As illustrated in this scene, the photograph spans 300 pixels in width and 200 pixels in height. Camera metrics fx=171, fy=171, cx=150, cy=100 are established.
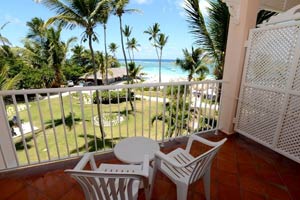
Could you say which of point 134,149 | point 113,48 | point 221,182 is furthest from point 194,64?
point 113,48

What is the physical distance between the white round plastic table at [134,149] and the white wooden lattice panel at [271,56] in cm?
186

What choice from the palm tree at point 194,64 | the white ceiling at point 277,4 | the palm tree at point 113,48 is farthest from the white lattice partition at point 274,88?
the palm tree at point 113,48

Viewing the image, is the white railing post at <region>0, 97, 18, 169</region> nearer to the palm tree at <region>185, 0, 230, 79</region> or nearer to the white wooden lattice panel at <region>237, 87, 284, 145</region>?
the white wooden lattice panel at <region>237, 87, 284, 145</region>

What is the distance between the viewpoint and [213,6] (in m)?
3.70

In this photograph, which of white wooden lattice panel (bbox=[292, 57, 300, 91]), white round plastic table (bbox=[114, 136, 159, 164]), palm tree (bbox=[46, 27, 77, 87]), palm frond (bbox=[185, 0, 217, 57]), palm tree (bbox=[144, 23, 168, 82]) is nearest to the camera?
white round plastic table (bbox=[114, 136, 159, 164])

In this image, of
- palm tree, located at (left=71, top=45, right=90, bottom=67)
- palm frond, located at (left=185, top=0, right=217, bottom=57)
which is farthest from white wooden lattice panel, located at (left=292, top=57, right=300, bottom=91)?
palm tree, located at (left=71, top=45, right=90, bottom=67)

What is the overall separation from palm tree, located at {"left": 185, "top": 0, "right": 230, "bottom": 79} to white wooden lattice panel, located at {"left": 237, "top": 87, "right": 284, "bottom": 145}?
4.88ft

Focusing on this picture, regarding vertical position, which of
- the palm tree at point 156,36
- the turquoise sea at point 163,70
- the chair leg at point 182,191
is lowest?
the turquoise sea at point 163,70

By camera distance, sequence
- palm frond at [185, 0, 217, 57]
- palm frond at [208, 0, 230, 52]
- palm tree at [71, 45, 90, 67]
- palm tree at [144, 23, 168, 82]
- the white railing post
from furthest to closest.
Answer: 1. palm tree at [71, 45, 90, 67]
2. palm tree at [144, 23, 168, 82]
3. palm frond at [185, 0, 217, 57]
4. palm frond at [208, 0, 230, 52]
5. the white railing post

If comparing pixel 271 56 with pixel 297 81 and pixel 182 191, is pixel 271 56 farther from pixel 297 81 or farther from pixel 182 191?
pixel 182 191

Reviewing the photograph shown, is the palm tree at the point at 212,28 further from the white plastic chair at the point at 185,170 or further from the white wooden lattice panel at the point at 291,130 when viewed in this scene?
the white plastic chair at the point at 185,170

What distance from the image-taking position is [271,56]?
230 centimetres

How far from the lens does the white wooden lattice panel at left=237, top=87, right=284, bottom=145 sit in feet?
7.59

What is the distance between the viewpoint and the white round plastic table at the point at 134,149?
1.46 meters
